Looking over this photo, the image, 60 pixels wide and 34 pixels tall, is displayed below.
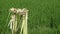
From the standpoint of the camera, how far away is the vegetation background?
5125mm

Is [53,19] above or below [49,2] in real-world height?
below

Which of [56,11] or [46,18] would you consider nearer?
[46,18]

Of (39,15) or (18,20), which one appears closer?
(18,20)

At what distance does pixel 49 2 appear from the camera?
22.2 feet

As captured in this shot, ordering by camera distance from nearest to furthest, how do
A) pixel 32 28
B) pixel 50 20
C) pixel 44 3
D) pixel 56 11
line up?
pixel 32 28, pixel 50 20, pixel 56 11, pixel 44 3

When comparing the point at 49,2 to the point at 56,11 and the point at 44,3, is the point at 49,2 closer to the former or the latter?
the point at 44,3

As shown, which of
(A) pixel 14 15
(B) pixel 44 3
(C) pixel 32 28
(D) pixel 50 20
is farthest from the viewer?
(B) pixel 44 3

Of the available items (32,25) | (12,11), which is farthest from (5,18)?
(12,11)

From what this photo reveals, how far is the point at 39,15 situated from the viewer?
5895 millimetres

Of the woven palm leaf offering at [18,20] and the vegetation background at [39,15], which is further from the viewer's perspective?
the vegetation background at [39,15]

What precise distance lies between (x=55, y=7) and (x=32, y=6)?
561mm

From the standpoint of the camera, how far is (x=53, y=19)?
571 centimetres

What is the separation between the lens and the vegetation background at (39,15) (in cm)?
512

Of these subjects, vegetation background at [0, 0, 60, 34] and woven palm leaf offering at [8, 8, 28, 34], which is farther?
vegetation background at [0, 0, 60, 34]
